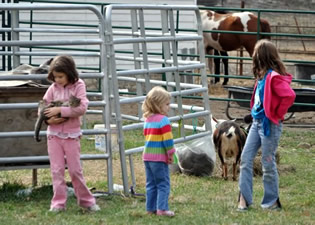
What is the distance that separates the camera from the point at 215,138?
943 cm

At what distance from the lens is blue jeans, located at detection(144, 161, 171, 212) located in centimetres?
676

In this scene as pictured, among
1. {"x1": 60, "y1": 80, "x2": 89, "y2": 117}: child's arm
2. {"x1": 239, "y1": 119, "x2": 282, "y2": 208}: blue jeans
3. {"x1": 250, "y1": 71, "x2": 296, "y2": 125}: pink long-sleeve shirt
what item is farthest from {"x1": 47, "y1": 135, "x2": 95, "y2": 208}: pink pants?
{"x1": 250, "y1": 71, "x2": 296, "y2": 125}: pink long-sleeve shirt

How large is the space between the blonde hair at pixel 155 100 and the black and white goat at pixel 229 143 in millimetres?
2657

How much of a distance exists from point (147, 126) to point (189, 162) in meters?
2.69

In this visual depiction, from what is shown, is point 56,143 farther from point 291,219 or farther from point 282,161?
point 282,161

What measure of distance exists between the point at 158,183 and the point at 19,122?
1.69 m

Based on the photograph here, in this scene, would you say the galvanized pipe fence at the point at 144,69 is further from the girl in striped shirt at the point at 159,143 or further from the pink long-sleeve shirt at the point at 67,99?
the girl in striped shirt at the point at 159,143

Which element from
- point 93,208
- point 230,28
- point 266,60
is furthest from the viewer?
point 230,28

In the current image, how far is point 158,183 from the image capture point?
6812 mm

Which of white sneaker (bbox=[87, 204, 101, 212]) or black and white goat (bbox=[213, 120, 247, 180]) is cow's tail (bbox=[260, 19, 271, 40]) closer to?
black and white goat (bbox=[213, 120, 247, 180])

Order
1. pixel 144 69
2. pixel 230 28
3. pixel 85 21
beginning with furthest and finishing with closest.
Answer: pixel 230 28
pixel 85 21
pixel 144 69

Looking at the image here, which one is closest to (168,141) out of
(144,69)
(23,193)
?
(144,69)

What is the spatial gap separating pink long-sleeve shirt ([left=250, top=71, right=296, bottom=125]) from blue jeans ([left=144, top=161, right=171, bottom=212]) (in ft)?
3.46

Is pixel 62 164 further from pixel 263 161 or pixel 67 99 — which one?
pixel 263 161
